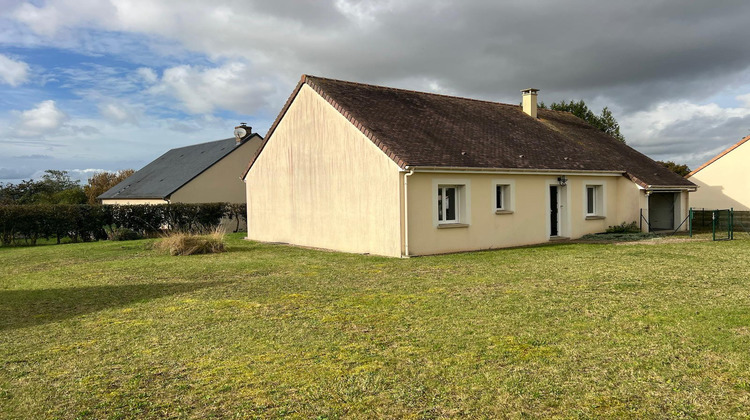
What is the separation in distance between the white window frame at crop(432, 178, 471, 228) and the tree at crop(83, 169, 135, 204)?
4542cm

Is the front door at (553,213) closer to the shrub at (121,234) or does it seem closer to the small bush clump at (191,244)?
the small bush clump at (191,244)

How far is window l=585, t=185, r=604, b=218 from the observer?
2083 cm

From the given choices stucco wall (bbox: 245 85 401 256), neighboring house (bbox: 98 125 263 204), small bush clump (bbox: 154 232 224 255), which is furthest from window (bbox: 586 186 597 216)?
neighboring house (bbox: 98 125 263 204)

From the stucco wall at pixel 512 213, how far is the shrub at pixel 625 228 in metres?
0.18

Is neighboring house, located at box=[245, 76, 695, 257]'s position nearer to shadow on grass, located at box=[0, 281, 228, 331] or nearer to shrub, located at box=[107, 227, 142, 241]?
shrub, located at box=[107, 227, 142, 241]

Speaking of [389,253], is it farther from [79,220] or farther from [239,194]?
[239,194]

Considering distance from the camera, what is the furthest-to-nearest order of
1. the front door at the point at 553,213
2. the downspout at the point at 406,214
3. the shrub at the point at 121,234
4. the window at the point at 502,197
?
the shrub at the point at 121,234
the front door at the point at 553,213
the window at the point at 502,197
the downspout at the point at 406,214

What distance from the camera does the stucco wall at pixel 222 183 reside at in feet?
103

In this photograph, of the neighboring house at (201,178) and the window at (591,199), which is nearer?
the window at (591,199)

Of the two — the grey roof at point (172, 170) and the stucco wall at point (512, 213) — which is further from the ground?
the grey roof at point (172, 170)

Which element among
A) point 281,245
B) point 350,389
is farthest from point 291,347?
→ point 281,245

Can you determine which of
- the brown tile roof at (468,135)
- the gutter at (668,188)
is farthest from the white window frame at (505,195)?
the gutter at (668,188)


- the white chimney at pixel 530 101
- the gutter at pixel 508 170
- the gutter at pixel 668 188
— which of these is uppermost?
the white chimney at pixel 530 101

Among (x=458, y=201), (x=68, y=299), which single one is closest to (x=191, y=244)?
(x=68, y=299)
